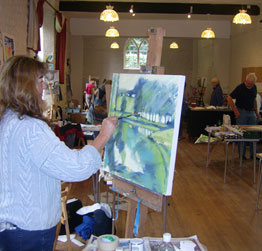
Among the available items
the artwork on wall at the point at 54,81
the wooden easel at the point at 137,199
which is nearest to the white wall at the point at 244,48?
the artwork on wall at the point at 54,81

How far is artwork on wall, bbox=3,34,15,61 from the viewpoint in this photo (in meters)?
4.15

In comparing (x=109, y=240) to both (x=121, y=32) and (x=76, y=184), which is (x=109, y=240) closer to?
(x=76, y=184)

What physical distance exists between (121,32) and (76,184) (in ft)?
21.1

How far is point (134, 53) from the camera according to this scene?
1443cm

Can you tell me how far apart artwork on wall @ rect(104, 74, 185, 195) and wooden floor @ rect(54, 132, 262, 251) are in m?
1.29

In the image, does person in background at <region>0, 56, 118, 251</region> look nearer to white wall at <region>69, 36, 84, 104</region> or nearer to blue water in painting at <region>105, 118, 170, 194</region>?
blue water in painting at <region>105, 118, 170, 194</region>

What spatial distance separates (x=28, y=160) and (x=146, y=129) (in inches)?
33.9

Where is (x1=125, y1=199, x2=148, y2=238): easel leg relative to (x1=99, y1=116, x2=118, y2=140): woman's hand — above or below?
below

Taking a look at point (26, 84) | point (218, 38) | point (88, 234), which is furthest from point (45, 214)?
point (218, 38)

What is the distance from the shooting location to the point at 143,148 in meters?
1.96

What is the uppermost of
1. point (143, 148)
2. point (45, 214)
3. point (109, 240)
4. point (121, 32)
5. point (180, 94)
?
point (121, 32)

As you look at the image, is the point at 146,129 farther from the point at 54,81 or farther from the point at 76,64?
the point at 76,64

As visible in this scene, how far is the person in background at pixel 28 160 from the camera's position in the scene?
1.21m

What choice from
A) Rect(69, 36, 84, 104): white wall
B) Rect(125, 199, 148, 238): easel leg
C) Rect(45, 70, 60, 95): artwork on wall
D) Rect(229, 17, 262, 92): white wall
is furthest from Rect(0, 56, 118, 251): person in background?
Rect(69, 36, 84, 104): white wall
